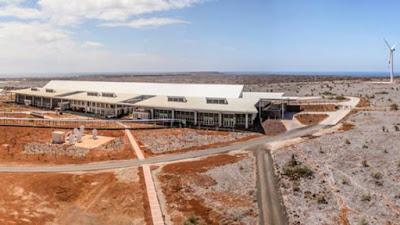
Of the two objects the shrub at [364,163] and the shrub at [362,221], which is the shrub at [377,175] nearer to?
the shrub at [364,163]

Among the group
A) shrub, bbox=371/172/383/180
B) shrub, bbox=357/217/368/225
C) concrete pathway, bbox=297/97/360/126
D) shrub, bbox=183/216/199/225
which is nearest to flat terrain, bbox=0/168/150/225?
shrub, bbox=183/216/199/225

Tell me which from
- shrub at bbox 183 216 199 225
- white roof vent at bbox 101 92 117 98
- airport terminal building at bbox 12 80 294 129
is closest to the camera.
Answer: shrub at bbox 183 216 199 225

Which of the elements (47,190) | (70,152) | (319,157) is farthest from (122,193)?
(319,157)

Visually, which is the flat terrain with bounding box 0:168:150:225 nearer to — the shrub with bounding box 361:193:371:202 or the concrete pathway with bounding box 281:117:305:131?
the shrub with bounding box 361:193:371:202

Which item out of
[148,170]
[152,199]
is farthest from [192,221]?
[148,170]

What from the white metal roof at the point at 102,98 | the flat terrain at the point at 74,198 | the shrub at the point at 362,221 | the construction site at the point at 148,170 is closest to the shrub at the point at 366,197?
the shrub at the point at 362,221

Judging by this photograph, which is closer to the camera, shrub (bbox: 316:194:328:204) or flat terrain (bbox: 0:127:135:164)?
shrub (bbox: 316:194:328:204)

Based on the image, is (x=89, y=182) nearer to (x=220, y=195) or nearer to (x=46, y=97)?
(x=220, y=195)
